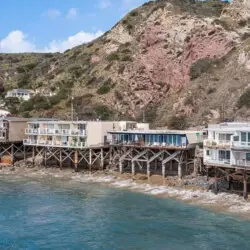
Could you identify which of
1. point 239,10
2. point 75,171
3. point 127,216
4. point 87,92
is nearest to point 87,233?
point 127,216

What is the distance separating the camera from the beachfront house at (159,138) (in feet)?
170

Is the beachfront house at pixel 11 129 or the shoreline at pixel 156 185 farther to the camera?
the beachfront house at pixel 11 129

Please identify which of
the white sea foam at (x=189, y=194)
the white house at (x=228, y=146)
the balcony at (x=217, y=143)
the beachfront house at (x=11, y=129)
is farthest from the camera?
the beachfront house at (x=11, y=129)

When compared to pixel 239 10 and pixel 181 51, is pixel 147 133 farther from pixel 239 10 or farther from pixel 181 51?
pixel 239 10

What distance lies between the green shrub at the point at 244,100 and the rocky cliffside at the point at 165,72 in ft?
0.05

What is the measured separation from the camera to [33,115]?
9512cm

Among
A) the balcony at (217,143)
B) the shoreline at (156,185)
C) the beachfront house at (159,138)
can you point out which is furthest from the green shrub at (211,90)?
the balcony at (217,143)

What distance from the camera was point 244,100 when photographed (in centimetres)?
6925

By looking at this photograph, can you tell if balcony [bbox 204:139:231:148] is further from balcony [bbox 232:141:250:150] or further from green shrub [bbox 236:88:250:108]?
green shrub [bbox 236:88:250:108]

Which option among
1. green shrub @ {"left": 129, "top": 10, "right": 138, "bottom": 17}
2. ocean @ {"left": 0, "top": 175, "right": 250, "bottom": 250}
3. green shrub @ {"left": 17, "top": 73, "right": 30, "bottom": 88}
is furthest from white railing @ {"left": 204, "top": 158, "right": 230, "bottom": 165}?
green shrub @ {"left": 17, "top": 73, "right": 30, "bottom": 88}

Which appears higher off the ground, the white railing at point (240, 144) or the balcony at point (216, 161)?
the white railing at point (240, 144)

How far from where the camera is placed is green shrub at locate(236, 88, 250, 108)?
68625 millimetres

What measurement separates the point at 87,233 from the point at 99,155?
2809 centimetres

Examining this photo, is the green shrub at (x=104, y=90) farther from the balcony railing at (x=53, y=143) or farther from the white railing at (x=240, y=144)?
the white railing at (x=240, y=144)
